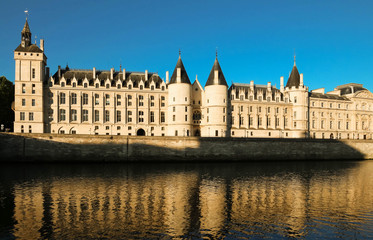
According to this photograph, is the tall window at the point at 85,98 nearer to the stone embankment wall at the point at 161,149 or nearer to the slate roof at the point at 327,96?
the stone embankment wall at the point at 161,149

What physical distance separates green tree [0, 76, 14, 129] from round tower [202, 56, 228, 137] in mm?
44660

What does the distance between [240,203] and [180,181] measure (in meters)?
11.1

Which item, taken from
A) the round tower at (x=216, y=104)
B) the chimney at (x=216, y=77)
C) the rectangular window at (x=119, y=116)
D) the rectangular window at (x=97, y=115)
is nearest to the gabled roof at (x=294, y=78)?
the round tower at (x=216, y=104)

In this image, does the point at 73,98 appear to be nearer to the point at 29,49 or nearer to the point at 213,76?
the point at 29,49

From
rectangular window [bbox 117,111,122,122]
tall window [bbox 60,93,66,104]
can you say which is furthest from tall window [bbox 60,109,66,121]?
rectangular window [bbox 117,111,122,122]

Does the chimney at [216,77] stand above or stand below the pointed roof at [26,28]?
below

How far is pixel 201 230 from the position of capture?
1819 cm

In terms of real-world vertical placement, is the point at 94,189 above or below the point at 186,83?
below

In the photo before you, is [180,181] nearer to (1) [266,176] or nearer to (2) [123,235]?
(1) [266,176]

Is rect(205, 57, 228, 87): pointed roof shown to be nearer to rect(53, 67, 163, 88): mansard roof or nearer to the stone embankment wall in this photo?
rect(53, 67, 163, 88): mansard roof

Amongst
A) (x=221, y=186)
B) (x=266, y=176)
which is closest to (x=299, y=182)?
(x=266, y=176)

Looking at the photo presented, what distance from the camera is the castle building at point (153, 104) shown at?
6378 centimetres

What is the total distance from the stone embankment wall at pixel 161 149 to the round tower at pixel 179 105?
38.9 feet

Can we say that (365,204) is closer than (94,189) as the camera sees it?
Yes
